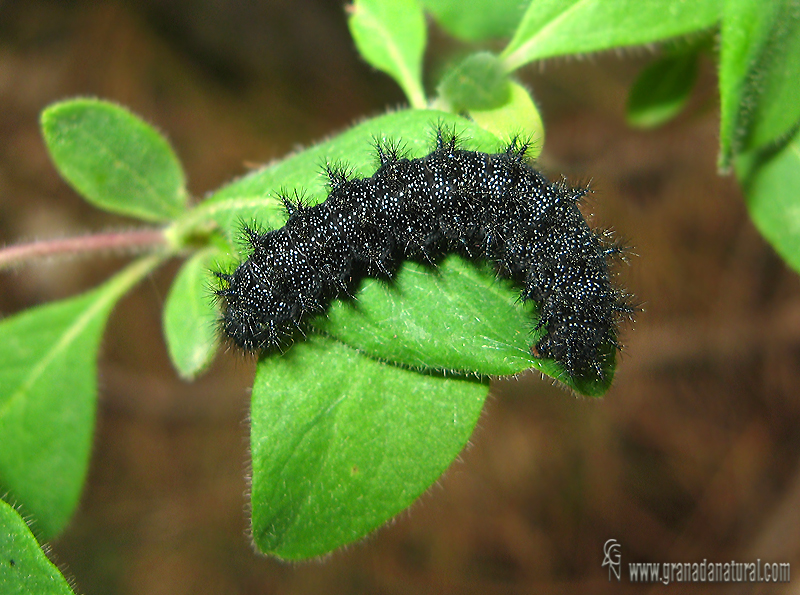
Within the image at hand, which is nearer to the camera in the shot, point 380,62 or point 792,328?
point 380,62

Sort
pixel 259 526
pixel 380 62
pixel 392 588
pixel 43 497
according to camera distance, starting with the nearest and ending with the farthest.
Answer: pixel 259 526 < pixel 380 62 < pixel 43 497 < pixel 392 588

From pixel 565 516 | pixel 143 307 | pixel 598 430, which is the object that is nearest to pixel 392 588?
pixel 565 516

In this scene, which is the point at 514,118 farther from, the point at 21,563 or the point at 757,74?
the point at 21,563

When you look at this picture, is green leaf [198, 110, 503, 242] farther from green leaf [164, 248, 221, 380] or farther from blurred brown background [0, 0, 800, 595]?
blurred brown background [0, 0, 800, 595]

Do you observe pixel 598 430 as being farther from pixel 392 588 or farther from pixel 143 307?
pixel 143 307

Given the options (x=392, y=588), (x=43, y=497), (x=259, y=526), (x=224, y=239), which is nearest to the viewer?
(x=259, y=526)

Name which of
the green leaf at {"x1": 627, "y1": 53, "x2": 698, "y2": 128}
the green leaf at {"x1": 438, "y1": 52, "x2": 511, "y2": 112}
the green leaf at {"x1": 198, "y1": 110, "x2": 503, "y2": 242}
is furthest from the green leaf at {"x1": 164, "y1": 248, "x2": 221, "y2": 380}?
the green leaf at {"x1": 627, "y1": 53, "x2": 698, "y2": 128}

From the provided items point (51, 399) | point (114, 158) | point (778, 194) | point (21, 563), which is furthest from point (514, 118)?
point (51, 399)
